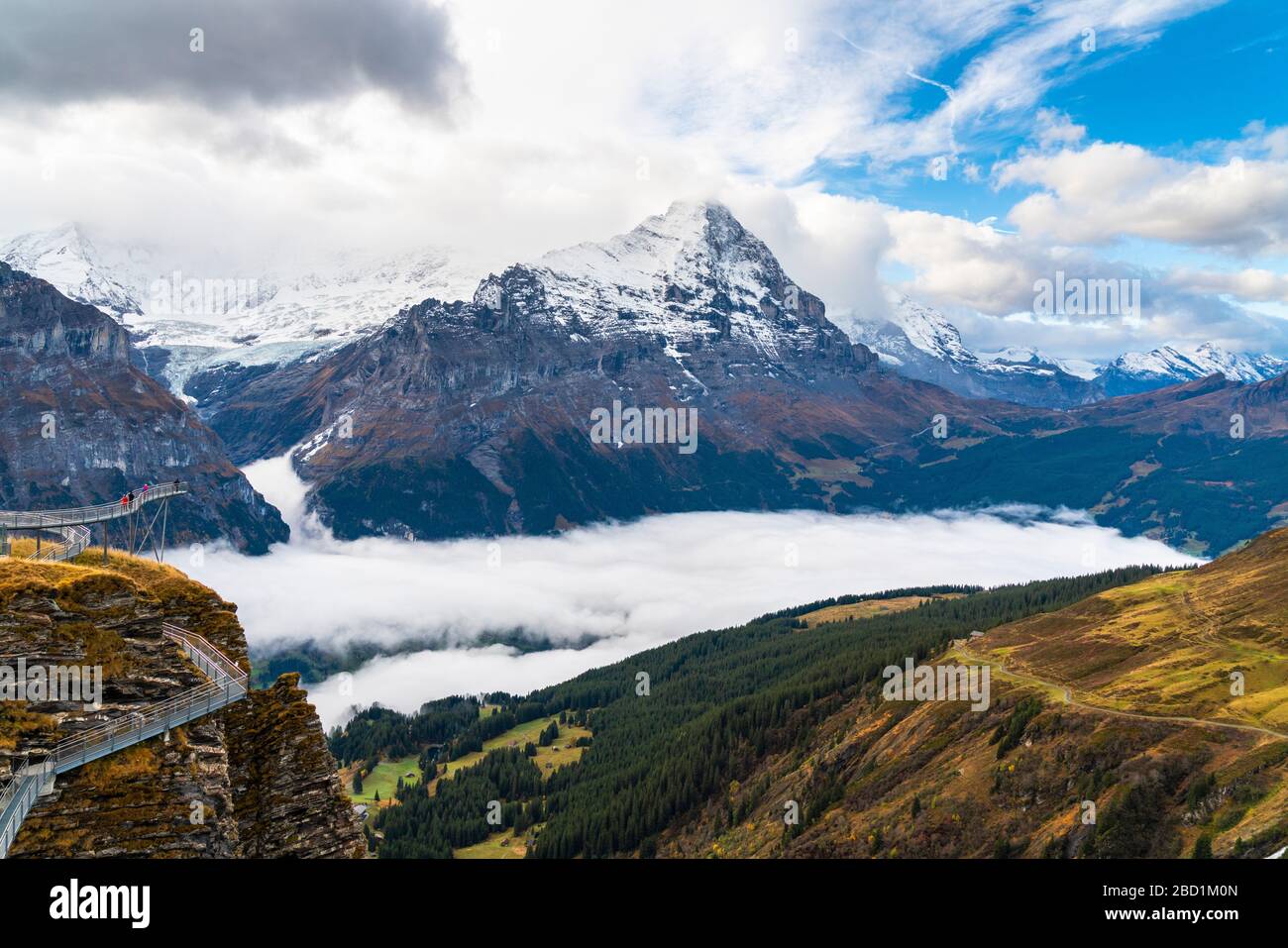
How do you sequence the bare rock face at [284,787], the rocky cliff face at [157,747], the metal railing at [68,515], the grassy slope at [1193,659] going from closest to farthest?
the rocky cliff face at [157,747]
the bare rock face at [284,787]
the metal railing at [68,515]
the grassy slope at [1193,659]

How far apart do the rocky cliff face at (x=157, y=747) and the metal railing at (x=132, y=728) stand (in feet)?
2.03

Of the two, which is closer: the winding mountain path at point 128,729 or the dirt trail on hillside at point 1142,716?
the winding mountain path at point 128,729

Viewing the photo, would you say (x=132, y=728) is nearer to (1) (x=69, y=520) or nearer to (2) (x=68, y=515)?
(1) (x=69, y=520)

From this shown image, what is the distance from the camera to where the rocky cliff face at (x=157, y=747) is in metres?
43.4

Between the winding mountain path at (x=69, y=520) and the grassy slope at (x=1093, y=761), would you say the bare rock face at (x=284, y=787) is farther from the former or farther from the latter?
the grassy slope at (x=1093, y=761)

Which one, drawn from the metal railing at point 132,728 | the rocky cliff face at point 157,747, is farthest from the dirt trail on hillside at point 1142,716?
the metal railing at point 132,728

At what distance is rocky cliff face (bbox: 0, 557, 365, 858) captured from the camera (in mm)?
43375

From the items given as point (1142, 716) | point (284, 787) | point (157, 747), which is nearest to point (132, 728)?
point (157, 747)

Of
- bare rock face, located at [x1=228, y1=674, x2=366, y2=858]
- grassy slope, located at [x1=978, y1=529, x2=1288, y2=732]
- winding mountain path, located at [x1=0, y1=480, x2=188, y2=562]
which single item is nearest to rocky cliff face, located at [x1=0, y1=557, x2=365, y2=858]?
bare rock face, located at [x1=228, y1=674, x2=366, y2=858]

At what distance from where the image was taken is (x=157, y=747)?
46500 mm
